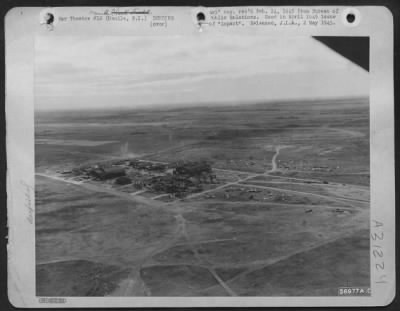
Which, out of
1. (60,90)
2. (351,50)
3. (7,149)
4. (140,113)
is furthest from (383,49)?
(7,149)

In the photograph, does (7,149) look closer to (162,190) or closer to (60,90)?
(60,90)

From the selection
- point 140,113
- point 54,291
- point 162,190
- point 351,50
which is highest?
point 351,50

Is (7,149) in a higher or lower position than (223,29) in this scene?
lower

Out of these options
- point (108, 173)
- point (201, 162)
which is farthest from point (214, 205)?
point (108, 173)

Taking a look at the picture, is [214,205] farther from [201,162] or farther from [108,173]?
[108,173]
